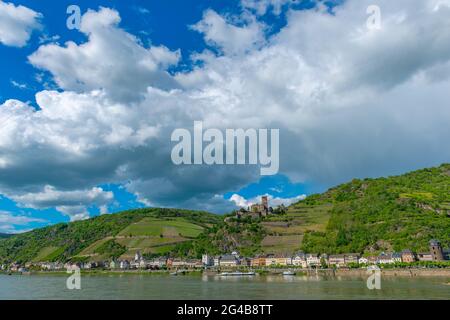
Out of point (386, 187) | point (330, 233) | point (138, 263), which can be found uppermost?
point (386, 187)

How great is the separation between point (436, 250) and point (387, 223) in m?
25.2

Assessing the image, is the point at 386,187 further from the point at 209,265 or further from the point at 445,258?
the point at 209,265

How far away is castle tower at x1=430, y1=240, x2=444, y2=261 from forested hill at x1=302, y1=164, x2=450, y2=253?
3690 mm

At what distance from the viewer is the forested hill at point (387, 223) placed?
134250mm

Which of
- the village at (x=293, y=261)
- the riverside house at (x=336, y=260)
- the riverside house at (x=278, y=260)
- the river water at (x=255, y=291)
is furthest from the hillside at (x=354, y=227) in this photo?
the river water at (x=255, y=291)

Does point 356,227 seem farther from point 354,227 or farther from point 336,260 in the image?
point 336,260

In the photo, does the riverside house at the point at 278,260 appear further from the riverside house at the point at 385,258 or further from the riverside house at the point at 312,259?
the riverside house at the point at 385,258

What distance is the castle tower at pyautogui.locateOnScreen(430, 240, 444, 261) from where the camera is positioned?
120m

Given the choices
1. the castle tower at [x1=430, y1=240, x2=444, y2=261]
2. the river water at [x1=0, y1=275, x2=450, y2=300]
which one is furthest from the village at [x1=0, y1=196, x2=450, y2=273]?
the river water at [x1=0, y1=275, x2=450, y2=300]

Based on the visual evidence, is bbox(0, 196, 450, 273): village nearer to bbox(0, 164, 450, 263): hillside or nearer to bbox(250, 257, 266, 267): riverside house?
bbox(250, 257, 266, 267): riverside house

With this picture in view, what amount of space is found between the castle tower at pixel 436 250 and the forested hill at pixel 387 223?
12.1ft

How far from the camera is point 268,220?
19325 centimetres
